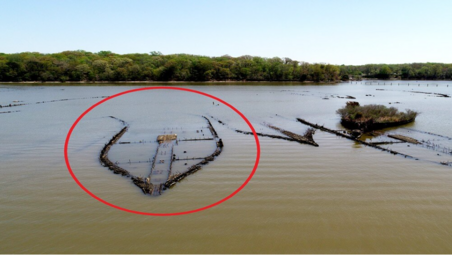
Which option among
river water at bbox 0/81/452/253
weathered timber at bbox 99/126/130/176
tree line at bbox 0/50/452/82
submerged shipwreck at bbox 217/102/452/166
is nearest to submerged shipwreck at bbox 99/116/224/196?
weathered timber at bbox 99/126/130/176

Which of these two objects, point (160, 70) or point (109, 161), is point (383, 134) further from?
point (160, 70)

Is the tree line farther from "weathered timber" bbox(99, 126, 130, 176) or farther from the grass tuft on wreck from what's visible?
"weathered timber" bbox(99, 126, 130, 176)

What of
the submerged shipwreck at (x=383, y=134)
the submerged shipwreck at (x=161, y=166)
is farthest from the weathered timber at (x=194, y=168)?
the submerged shipwreck at (x=383, y=134)

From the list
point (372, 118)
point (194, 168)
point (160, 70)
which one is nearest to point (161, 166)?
point (194, 168)

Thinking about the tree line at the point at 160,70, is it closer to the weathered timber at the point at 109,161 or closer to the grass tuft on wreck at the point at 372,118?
the grass tuft on wreck at the point at 372,118

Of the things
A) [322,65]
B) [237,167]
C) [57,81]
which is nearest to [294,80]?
[322,65]

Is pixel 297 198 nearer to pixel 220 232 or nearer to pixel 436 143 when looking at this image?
pixel 220 232
